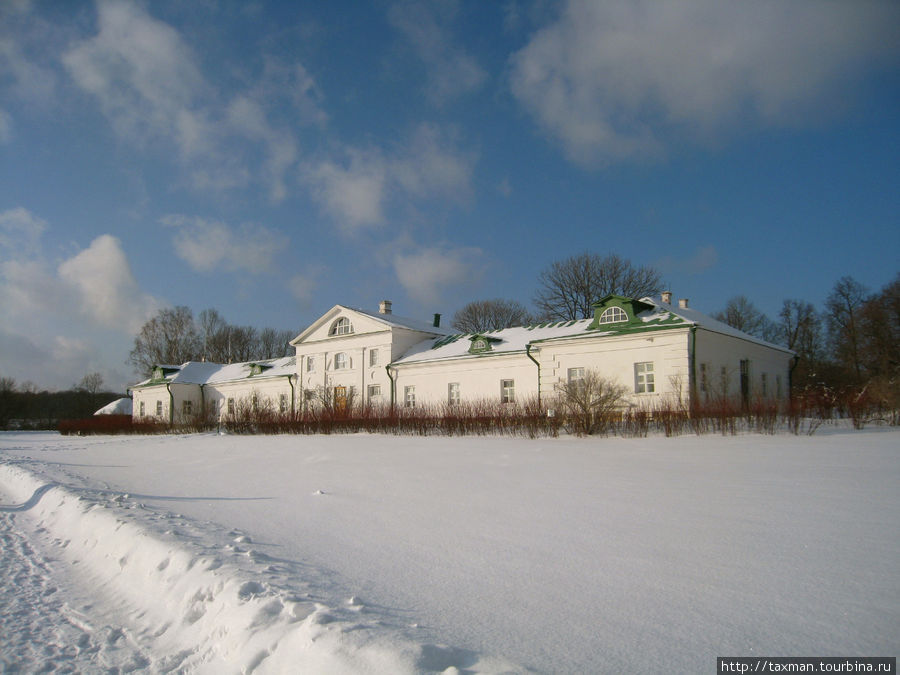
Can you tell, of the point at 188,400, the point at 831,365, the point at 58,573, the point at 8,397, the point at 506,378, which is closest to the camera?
the point at 58,573

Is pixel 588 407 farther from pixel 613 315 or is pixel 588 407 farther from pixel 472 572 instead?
pixel 472 572

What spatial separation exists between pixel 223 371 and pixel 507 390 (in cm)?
3008

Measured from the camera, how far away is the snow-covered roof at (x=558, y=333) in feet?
74.0

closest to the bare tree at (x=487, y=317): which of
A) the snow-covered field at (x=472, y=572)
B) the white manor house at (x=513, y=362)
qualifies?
the white manor house at (x=513, y=362)

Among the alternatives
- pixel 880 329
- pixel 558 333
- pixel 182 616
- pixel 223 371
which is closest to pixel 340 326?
pixel 558 333

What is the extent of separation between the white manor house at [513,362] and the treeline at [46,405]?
81.4 feet

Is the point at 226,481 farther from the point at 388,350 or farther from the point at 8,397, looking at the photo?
the point at 8,397

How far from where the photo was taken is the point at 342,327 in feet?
119

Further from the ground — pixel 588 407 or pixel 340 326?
pixel 340 326

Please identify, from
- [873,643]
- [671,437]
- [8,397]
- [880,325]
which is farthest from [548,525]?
[8,397]

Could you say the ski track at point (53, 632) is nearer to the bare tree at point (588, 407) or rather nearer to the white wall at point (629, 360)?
the bare tree at point (588, 407)

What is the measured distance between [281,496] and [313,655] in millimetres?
6149

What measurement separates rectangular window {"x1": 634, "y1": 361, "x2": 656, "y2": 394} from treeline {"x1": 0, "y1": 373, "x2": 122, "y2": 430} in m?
58.1

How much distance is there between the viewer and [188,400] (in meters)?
46.6
